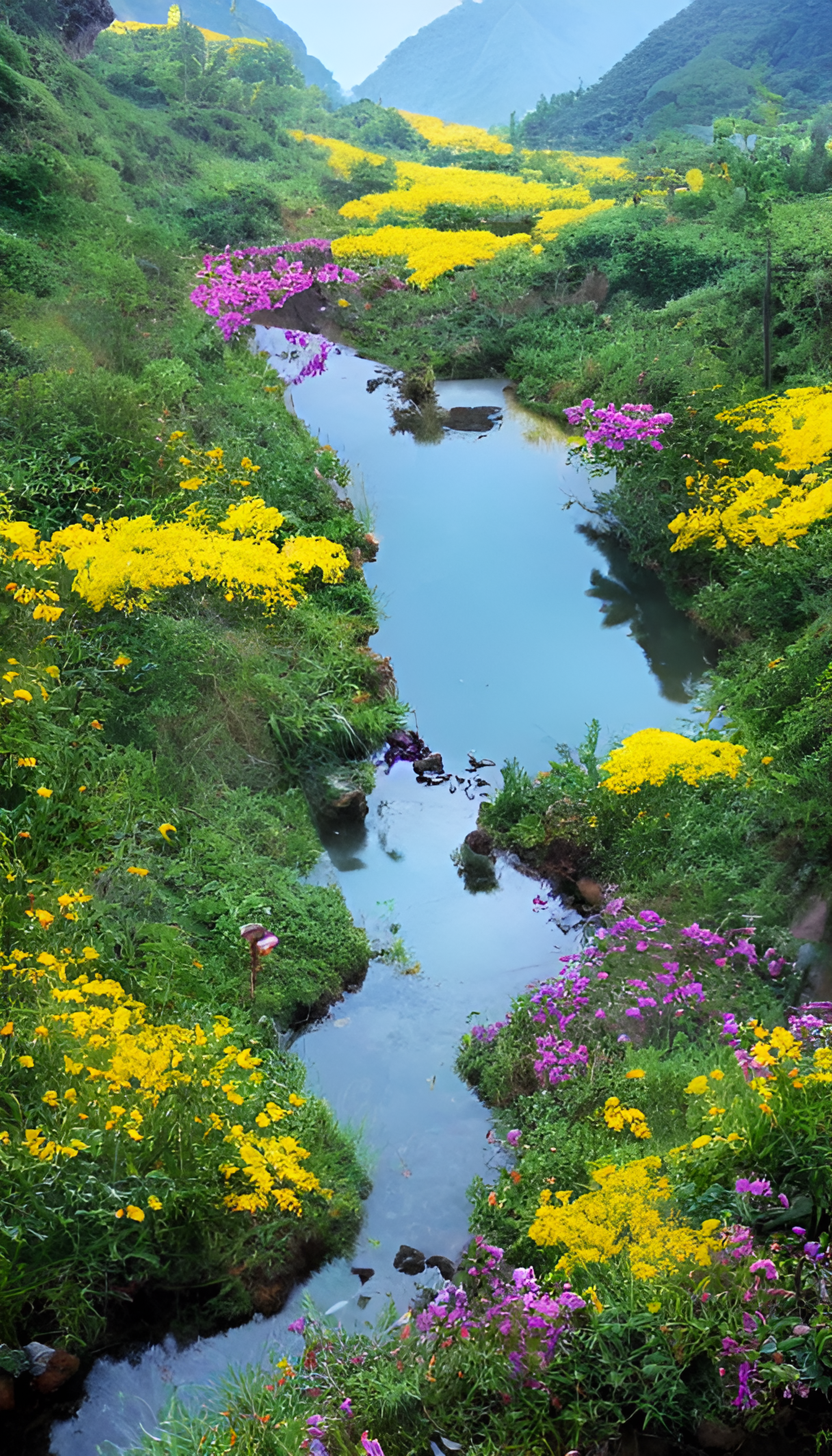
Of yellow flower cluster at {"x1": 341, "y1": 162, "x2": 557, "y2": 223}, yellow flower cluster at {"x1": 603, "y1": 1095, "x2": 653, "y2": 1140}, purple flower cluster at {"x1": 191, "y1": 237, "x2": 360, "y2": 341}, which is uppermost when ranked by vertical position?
yellow flower cluster at {"x1": 341, "y1": 162, "x2": 557, "y2": 223}

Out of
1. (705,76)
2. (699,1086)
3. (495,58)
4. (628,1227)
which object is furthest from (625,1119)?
(495,58)

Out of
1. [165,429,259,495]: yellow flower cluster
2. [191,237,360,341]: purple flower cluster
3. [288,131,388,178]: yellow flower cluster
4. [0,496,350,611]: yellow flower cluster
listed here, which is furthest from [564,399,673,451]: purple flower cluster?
[288,131,388,178]: yellow flower cluster

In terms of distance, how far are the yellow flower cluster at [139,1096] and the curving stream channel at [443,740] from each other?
1.71 feet

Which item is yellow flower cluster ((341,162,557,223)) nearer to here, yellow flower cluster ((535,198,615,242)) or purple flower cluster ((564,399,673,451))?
yellow flower cluster ((535,198,615,242))

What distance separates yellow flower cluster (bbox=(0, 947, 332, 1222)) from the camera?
325 cm

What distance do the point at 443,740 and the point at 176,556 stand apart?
2.21 meters

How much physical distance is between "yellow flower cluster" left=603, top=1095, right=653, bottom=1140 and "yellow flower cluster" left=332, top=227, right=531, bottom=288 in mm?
13261

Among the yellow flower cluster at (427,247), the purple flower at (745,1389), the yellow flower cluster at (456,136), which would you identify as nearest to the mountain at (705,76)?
the yellow flower cluster at (456,136)

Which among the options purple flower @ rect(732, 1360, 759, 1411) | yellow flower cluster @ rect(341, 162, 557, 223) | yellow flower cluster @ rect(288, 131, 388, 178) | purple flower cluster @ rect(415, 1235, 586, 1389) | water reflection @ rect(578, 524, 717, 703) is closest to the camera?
purple flower @ rect(732, 1360, 759, 1411)

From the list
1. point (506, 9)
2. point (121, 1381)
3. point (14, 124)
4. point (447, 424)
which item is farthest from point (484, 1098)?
point (506, 9)

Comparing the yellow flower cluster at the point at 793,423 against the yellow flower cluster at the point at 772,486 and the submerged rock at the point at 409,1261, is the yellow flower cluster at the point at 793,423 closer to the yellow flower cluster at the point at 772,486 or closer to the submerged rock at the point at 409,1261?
the yellow flower cluster at the point at 772,486

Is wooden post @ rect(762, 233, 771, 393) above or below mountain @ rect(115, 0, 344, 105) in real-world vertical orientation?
below

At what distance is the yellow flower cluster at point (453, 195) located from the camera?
18016mm

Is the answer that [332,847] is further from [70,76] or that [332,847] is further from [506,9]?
[506,9]
